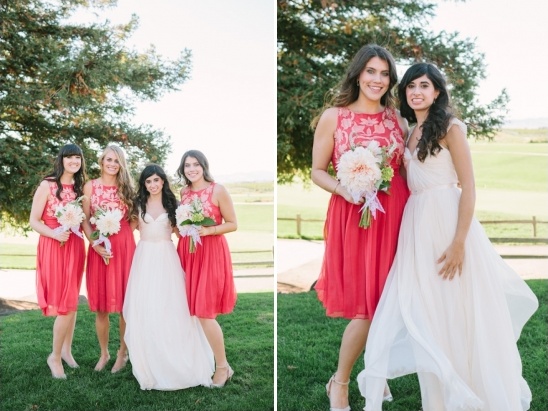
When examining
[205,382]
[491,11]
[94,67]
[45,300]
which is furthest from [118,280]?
[491,11]

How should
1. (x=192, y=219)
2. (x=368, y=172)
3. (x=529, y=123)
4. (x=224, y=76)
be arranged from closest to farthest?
(x=368, y=172), (x=192, y=219), (x=224, y=76), (x=529, y=123)

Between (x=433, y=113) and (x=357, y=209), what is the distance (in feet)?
2.22

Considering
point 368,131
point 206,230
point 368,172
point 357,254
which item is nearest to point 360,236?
point 357,254

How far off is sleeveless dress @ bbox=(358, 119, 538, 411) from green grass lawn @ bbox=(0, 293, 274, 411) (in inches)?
57.6

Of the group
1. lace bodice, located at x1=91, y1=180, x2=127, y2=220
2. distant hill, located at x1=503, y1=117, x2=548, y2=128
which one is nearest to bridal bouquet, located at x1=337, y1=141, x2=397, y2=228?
lace bodice, located at x1=91, y1=180, x2=127, y2=220

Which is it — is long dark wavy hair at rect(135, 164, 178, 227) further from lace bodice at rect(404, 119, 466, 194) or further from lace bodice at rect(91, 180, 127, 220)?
lace bodice at rect(404, 119, 466, 194)

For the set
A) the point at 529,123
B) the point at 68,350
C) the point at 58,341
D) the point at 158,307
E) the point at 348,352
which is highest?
the point at 529,123

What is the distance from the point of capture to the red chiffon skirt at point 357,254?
319 centimetres

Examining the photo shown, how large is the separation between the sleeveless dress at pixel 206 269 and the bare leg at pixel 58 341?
3.13 feet

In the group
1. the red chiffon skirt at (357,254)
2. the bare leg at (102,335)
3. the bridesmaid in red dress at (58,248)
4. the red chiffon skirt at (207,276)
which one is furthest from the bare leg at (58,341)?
the red chiffon skirt at (357,254)

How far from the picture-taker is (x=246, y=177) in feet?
20.1

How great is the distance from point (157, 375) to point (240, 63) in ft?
11.5

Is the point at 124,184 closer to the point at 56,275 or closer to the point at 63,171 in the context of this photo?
the point at 63,171

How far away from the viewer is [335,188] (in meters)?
3.17
